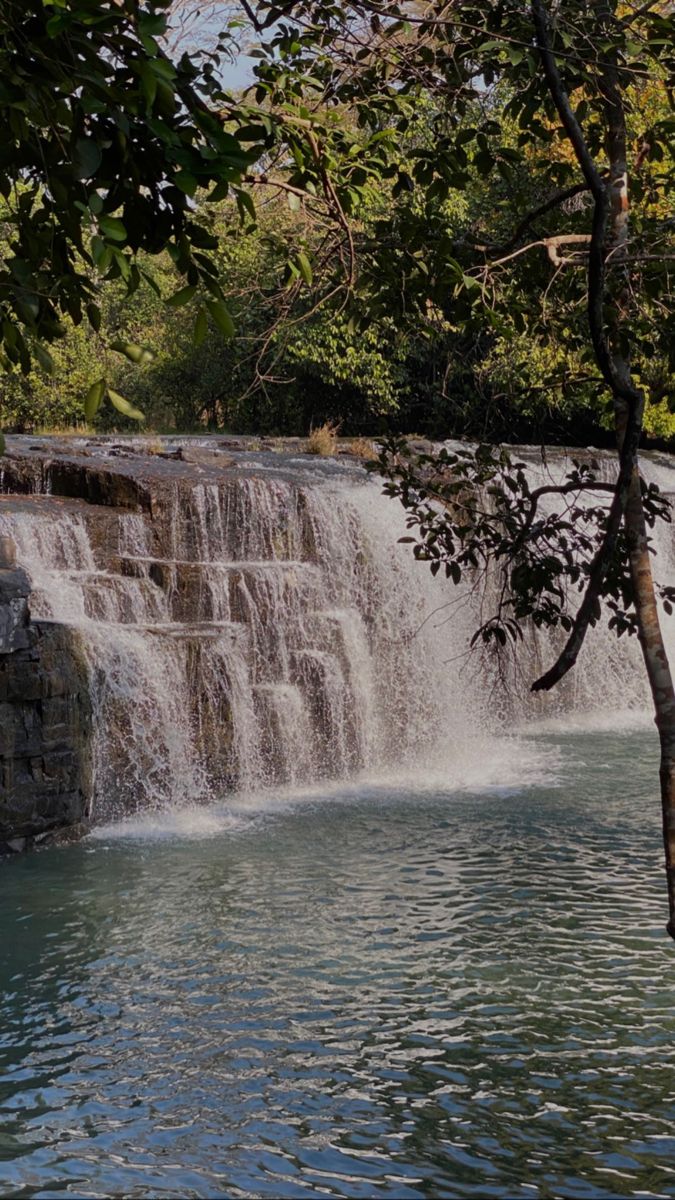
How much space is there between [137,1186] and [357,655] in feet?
30.7

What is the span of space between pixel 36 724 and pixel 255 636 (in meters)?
3.17

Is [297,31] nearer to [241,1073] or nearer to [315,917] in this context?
[241,1073]

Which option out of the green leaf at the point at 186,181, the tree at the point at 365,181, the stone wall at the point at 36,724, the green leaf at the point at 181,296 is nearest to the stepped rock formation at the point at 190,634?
the stone wall at the point at 36,724

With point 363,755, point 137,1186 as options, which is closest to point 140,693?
point 363,755

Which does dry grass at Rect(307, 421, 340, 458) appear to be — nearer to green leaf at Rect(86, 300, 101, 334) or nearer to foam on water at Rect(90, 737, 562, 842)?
foam on water at Rect(90, 737, 562, 842)

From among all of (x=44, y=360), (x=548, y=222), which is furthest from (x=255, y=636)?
(x=44, y=360)

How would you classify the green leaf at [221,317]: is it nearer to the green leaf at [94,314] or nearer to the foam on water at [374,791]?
the green leaf at [94,314]

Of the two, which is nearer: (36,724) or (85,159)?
(85,159)

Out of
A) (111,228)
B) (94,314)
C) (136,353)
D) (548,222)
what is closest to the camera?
(136,353)

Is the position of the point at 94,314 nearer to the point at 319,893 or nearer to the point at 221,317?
the point at 221,317

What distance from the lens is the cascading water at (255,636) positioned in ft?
39.7

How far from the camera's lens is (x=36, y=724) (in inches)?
426

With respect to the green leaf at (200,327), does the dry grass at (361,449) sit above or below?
above

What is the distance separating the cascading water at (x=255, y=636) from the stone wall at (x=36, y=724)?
0.41m
